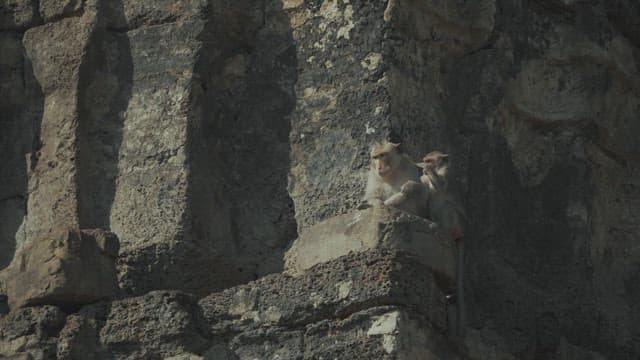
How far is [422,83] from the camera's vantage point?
18.7 metres

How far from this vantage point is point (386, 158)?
1797 centimetres

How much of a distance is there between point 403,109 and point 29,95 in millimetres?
Result: 2415

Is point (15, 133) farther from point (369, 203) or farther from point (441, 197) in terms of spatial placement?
point (441, 197)

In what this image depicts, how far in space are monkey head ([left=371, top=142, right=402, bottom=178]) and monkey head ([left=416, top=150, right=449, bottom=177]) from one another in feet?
0.87

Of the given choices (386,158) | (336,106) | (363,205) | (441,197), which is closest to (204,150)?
(336,106)

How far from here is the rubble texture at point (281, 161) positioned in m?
18.1

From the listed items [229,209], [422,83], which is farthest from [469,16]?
[229,209]

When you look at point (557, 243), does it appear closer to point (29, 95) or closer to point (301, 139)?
point (301, 139)

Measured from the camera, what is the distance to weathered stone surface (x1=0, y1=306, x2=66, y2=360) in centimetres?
1806

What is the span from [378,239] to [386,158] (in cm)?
55

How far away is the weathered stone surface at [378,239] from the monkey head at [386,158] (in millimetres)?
278

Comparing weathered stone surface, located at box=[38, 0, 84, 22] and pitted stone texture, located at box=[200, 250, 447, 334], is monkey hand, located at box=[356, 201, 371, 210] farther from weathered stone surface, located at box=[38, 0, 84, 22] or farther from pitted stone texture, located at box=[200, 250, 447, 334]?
weathered stone surface, located at box=[38, 0, 84, 22]

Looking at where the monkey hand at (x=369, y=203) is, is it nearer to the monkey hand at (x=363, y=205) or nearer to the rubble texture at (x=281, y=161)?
the monkey hand at (x=363, y=205)

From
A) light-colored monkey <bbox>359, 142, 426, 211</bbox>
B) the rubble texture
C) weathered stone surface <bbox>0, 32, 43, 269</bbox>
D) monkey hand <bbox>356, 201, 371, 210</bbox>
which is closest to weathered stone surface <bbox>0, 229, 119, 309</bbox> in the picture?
the rubble texture
